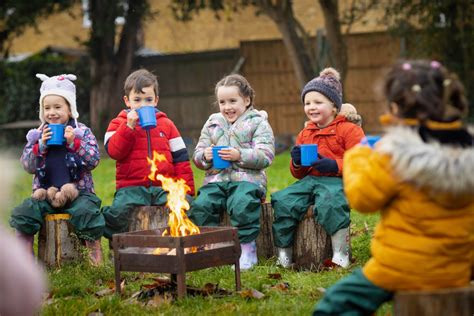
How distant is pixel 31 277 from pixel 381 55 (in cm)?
2001

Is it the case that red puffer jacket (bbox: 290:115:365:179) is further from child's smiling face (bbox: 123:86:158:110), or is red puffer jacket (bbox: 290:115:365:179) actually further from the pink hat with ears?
the pink hat with ears

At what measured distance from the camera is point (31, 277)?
286 centimetres

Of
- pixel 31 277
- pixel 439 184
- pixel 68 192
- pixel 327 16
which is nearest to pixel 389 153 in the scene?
pixel 439 184

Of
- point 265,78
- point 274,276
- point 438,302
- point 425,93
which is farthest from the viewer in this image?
point 265,78

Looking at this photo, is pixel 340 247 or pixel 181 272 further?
pixel 340 247

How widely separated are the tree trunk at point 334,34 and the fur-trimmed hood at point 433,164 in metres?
14.0

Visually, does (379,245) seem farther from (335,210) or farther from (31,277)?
(335,210)

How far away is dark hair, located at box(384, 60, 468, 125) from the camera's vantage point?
3.77m

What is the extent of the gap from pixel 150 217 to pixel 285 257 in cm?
118

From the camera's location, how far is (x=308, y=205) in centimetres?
667

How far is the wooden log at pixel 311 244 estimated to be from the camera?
6660 millimetres

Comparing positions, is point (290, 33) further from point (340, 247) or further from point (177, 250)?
point (177, 250)

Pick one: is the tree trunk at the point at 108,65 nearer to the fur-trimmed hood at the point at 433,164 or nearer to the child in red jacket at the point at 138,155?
the child in red jacket at the point at 138,155

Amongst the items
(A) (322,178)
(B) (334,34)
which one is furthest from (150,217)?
(B) (334,34)
